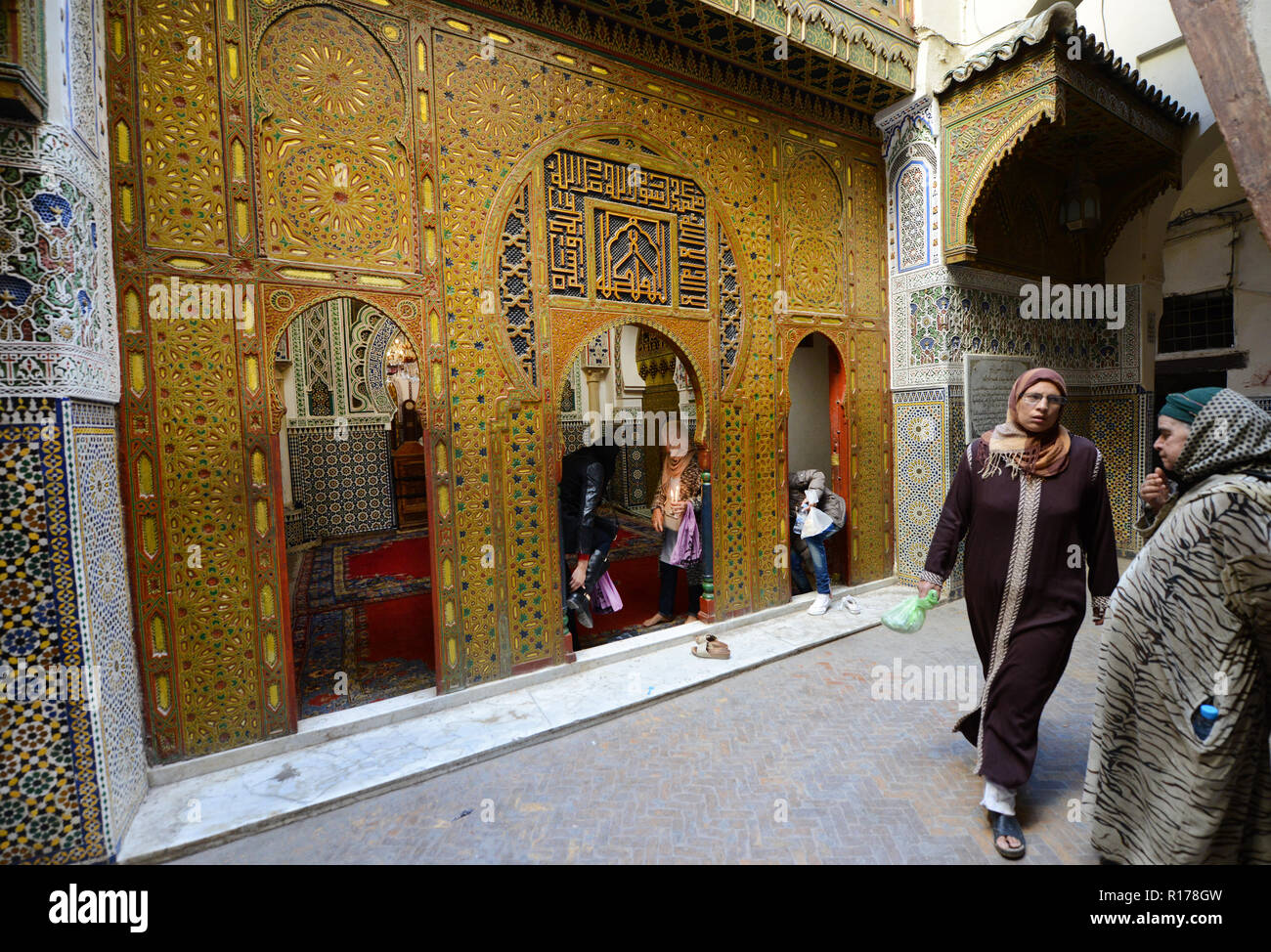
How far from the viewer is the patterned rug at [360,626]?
405 cm

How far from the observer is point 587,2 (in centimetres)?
411

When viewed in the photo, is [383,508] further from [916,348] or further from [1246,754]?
[1246,754]

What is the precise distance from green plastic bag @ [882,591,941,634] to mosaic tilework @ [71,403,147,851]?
A: 334 cm

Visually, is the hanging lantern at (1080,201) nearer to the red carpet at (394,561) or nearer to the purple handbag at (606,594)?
the purple handbag at (606,594)

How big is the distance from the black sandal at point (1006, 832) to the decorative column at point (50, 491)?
12.0 feet

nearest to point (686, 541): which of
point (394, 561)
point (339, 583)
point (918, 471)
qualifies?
point (918, 471)

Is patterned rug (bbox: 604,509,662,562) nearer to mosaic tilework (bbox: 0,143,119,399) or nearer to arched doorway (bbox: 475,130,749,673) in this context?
arched doorway (bbox: 475,130,749,673)

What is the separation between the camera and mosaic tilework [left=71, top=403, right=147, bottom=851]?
2428 mm

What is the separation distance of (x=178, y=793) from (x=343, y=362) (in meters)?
8.11

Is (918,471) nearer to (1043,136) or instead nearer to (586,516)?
(1043,136)

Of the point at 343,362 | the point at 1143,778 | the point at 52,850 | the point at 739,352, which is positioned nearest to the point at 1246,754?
the point at 1143,778

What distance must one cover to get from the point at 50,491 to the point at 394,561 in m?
5.63

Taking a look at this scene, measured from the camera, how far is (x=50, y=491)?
233cm

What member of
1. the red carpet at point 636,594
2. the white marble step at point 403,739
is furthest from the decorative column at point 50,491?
the red carpet at point 636,594
